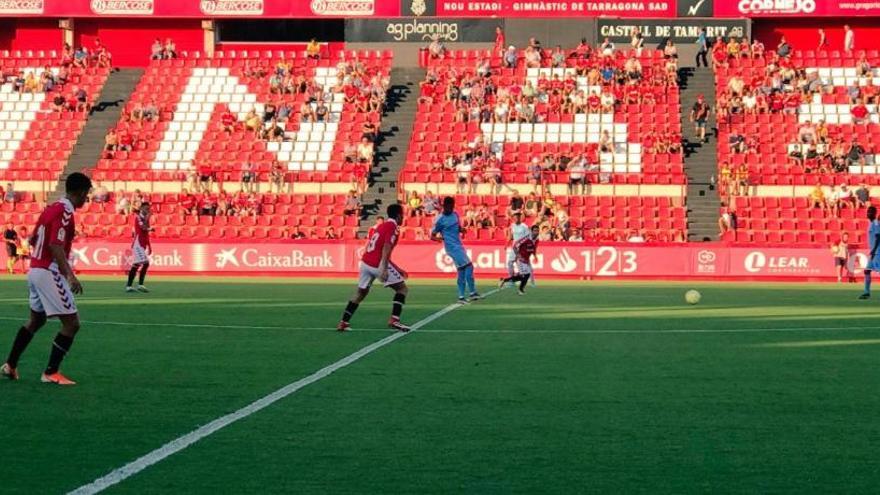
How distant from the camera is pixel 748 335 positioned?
1962 centimetres

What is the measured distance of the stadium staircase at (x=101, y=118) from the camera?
2077 inches

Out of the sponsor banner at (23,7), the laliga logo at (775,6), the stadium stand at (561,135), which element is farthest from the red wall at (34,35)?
the laliga logo at (775,6)

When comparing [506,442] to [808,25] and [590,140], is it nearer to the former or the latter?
[590,140]

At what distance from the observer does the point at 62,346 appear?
1288 cm

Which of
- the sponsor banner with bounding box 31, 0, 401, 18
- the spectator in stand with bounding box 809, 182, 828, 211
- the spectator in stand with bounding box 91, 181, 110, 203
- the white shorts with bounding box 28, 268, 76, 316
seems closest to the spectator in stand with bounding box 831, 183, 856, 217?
the spectator in stand with bounding box 809, 182, 828, 211

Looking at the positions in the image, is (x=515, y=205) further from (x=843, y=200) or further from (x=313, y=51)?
(x=313, y=51)

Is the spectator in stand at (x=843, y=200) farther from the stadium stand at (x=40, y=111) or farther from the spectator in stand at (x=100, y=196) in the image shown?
the stadium stand at (x=40, y=111)

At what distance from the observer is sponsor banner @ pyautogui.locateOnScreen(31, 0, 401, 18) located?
5838 cm

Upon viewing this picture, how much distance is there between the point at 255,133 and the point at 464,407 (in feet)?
138

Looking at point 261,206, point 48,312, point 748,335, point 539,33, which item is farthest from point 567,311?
point 539,33

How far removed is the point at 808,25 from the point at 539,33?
11.5 m

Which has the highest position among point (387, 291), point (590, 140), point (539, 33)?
point (539, 33)

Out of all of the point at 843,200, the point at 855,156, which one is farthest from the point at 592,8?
the point at 843,200

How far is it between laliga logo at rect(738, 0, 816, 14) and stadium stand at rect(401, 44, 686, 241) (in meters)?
4.62
